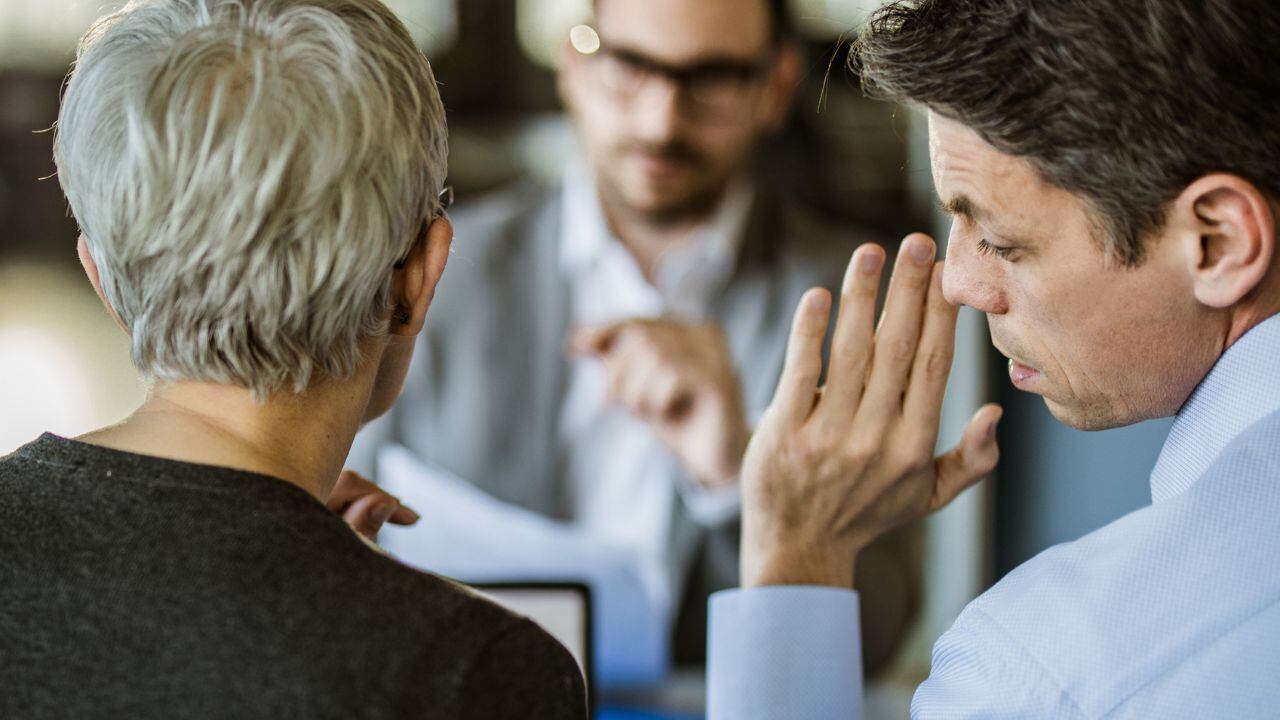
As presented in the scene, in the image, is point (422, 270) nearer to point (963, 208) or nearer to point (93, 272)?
point (93, 272)

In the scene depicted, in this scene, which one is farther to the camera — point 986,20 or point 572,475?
point 572,475

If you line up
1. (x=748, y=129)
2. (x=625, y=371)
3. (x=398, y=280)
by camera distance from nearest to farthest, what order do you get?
(x=398, y=280)
(x=625, y=371)
(x=748, y=129)

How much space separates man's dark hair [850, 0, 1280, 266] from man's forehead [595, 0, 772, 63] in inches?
50.5

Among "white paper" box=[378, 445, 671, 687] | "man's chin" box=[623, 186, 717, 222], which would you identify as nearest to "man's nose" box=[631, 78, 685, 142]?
"man's chin" box=[623, 186, 717, 222]

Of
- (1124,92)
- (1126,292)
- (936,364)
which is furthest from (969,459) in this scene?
(1124,92)

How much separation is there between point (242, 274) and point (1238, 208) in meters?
0.65

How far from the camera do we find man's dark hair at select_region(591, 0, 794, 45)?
216cm

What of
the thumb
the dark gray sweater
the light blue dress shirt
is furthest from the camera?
the thumb

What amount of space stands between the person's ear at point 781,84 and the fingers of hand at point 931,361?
4.13 ft

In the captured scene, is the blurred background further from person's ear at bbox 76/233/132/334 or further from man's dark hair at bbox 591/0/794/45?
person's ear at bbox 76/233/132/334

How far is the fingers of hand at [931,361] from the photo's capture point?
3.47 ft

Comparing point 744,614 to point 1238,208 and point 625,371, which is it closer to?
point 1238,208

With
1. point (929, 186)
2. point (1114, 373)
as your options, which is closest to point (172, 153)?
point (1114, 373)

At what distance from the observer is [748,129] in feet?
7.58
